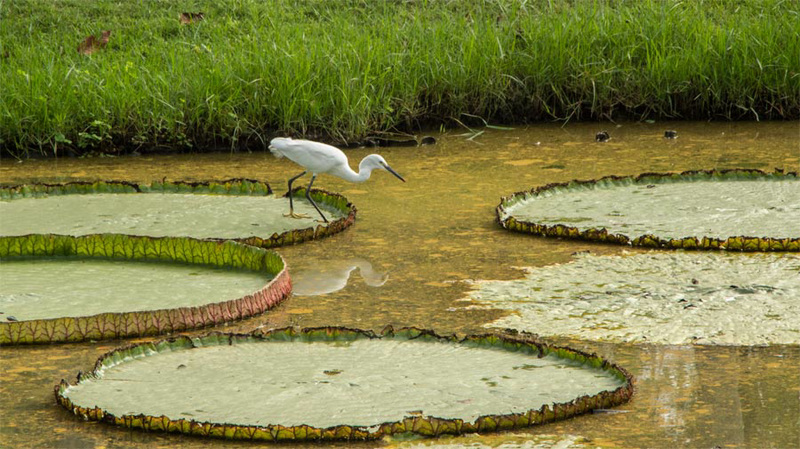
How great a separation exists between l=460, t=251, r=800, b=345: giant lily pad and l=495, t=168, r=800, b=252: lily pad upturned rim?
6 centimetres

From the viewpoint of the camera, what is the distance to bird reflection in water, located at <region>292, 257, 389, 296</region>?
14.0 feet

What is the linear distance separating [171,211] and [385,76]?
2.61m

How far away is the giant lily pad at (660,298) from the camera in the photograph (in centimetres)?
356

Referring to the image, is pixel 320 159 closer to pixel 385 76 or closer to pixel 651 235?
pixel 651 235

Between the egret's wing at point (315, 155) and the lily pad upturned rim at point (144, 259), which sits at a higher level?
the egret's wing at point (315, 155)

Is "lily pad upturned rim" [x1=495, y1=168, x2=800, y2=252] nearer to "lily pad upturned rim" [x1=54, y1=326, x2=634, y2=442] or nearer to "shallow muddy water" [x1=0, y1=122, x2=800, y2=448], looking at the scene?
"shallow muddy water" [x1=0, y1=122, x2=800, y2=448]

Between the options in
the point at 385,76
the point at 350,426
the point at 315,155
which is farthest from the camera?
the point at 385,76

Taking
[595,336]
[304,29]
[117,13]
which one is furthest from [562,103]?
[595,336]

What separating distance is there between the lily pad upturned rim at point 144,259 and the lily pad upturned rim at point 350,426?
30 centimetres

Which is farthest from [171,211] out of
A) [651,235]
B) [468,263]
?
[651,235]

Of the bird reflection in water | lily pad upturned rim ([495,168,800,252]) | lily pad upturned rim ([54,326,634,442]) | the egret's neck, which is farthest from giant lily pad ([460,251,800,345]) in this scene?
the egret's neck

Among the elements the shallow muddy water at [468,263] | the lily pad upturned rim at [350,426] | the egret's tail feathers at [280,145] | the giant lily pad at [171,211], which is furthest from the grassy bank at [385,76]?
the lily pad upturned rim at [350,426]

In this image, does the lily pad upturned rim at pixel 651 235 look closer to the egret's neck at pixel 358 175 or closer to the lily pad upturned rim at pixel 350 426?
the egret's neck at pixel 358 175

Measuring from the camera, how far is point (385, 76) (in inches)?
298
